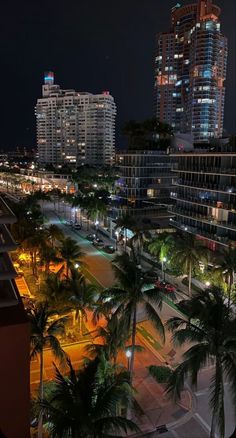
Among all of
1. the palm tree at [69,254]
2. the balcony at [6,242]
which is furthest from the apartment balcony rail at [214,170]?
the balcony at [6,242]

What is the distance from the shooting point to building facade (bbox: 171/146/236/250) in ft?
161

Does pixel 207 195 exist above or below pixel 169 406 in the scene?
above

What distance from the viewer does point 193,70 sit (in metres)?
173

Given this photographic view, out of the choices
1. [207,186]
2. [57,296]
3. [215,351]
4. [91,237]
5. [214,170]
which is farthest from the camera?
[91,237]

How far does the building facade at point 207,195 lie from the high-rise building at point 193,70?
372 feet

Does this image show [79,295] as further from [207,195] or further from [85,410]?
[207,195]

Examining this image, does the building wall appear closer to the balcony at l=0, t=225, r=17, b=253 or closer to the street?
the balcony at l=0, t=225, r=17, b=253

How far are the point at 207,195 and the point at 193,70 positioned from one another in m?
136

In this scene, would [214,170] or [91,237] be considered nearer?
[214,170]

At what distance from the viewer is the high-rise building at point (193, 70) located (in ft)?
554

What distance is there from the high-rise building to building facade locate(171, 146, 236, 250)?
11334cm

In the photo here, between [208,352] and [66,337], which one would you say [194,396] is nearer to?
[208,352]

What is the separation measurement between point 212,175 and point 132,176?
99.7ft

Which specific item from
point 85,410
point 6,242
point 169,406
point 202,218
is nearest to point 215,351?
point 85,410
